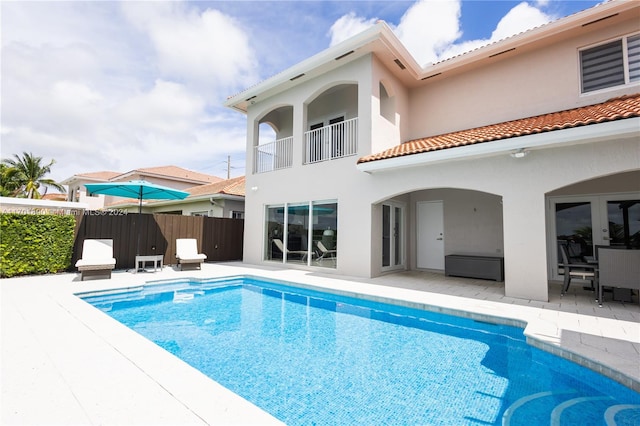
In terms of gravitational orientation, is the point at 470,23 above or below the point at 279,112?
above

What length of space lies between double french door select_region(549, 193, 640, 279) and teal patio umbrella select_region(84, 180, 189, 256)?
14.5 metres

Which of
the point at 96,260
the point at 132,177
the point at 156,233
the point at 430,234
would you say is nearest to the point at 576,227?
the point at 430,234

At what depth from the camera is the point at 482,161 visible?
8320 millimetres

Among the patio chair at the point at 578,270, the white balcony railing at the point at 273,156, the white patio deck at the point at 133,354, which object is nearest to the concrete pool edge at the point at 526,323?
the white patio deck at the point at 133,354

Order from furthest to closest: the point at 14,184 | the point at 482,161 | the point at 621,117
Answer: the point at 14,184 < the point at 482,161 < the point at 621,117

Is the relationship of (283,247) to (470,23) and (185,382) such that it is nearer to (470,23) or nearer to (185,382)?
(185,382)

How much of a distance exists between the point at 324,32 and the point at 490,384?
44.4ft

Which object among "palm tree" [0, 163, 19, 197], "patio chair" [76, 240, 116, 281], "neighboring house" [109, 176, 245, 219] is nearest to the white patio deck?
"patio chair" [76, 240, 116, 281]

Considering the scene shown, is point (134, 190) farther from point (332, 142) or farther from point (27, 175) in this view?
point (27, 175)

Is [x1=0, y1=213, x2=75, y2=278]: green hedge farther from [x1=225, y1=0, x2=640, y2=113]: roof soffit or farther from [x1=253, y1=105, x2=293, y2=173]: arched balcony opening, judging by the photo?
[x1=225, y1=0, x2=640, y2=113]: roof soffit

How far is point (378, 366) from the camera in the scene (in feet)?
14.6

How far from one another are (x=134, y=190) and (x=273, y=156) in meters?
6.05

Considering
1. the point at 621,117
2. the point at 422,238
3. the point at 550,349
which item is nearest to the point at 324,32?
the point at 422,238

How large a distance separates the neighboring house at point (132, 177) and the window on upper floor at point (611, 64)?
94.3 feet
